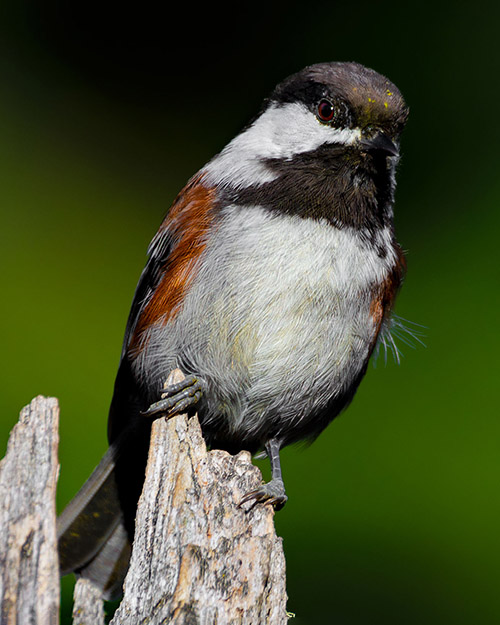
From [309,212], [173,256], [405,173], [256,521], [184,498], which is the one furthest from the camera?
[405,173]

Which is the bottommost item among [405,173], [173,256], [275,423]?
[275,423]

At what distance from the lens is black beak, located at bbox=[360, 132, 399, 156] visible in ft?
6.84

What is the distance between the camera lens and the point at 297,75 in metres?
2.34

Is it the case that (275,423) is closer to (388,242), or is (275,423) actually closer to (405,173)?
(388,242)

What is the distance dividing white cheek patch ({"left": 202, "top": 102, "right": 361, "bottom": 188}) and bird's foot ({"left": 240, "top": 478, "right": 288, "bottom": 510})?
91cm

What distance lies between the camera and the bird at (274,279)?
6.88 feet

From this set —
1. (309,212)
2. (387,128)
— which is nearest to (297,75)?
(387,128)

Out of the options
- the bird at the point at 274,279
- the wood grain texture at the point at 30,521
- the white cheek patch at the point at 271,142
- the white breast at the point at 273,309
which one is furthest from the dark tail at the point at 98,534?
the white cheek patch at the point at 271,142

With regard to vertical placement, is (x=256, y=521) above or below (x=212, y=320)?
below

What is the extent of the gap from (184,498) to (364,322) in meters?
0.86

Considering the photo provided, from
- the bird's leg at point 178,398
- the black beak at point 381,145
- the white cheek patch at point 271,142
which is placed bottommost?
the bird's leg at point 178,398

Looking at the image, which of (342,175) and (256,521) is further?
(342,175)

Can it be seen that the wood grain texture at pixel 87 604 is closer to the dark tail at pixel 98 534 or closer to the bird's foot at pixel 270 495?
the dark tail at pixel 98 534

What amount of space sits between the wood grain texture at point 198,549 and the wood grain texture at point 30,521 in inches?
Result: 7.8
